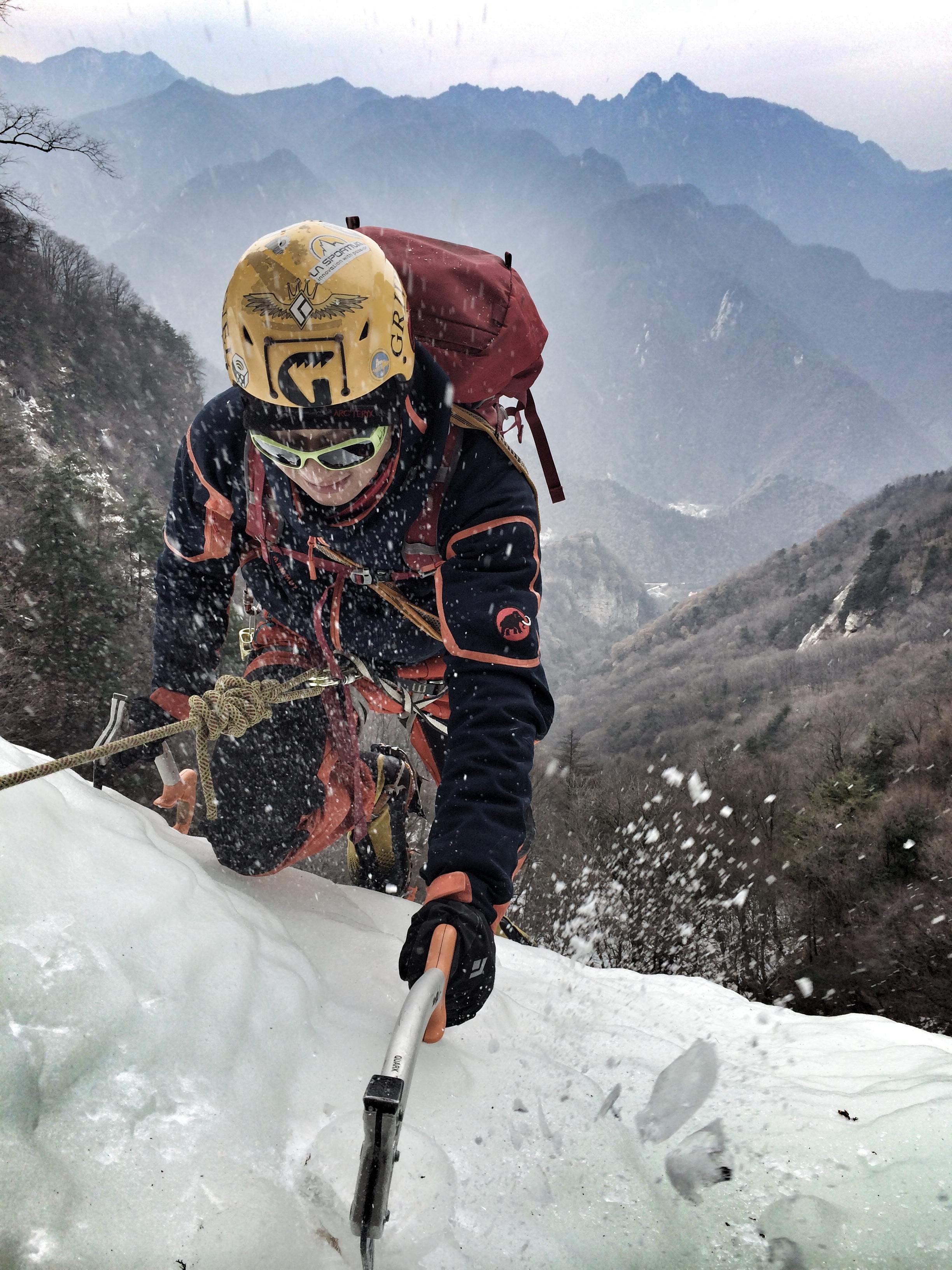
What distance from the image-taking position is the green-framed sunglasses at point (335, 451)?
235cm

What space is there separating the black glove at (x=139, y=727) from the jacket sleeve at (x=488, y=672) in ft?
3.80

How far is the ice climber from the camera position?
218 centimetres

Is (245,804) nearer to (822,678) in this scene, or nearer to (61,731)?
(61,731)

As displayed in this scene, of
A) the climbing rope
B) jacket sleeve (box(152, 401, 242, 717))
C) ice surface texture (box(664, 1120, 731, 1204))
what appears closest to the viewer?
ice surface texture (box(664, 1120, 731, 1204))

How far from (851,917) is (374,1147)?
37.7 meters

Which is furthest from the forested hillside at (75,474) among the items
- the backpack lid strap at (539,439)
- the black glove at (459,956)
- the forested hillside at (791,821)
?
the black glove at (459,956)

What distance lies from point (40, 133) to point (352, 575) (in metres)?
20.2

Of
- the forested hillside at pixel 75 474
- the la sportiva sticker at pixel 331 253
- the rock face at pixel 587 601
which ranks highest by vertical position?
the la sportiva sticker at pixel 331 253

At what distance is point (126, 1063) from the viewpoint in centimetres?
160

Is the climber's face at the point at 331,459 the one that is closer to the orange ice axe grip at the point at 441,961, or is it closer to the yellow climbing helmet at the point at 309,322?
the yellow climbing helmet at the point at 309,322

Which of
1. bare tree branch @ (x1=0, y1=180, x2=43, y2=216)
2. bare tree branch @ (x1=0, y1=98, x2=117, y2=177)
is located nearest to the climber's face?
bare tree branch @ (x1=0, y1=98, x2=117, y2=177)

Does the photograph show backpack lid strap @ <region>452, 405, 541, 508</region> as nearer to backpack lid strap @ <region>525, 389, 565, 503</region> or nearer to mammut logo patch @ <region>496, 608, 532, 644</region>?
backpack lid strap @ <region>525, 389, 565, 503</region>

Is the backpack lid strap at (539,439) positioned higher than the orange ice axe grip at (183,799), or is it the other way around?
the backpack lid strap at (539,439)

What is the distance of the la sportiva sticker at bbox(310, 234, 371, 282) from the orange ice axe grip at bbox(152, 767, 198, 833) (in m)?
1.85
